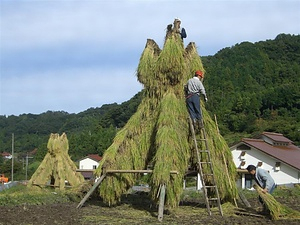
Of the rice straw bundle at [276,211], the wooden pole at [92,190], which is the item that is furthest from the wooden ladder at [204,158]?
the wooden pole at [92,190]

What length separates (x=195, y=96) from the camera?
12023 mm

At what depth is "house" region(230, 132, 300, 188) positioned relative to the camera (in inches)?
1332

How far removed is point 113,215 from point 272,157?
2523cm

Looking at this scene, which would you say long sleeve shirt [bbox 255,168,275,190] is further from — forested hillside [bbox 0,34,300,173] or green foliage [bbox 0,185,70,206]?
forested hillside [bbox 0,34,300,173]

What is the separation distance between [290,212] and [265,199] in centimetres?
60

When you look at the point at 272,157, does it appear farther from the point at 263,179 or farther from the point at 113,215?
the point at 113,215

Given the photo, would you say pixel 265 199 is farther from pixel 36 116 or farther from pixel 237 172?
pixel 36 116

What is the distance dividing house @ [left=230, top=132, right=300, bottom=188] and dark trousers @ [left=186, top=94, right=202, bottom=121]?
21.1 meters

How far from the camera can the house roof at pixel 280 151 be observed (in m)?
34.2

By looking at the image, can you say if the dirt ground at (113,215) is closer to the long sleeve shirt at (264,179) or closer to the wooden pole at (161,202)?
the wooden pole at (161,202)

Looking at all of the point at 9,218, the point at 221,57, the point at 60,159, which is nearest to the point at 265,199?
the point at 9,218

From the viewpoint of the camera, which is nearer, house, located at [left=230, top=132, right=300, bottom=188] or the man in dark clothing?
the man in dark clothing

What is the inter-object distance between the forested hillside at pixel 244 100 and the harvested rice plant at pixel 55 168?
37.7 m

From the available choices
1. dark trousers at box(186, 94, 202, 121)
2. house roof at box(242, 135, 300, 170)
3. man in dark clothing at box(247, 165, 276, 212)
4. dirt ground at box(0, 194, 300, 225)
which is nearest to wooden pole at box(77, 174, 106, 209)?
dirt ground at box(0, 194, 300, 225)
